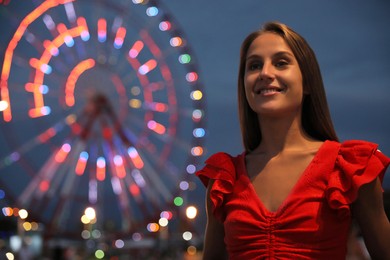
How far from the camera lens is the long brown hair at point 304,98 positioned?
1.80 metres

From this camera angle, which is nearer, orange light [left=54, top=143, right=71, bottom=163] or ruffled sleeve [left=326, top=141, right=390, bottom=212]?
ruffled sleeve [left=326, top=141, right=390, bottom=212]

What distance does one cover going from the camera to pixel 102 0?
18.5 m

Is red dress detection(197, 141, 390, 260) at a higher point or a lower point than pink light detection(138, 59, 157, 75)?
lower

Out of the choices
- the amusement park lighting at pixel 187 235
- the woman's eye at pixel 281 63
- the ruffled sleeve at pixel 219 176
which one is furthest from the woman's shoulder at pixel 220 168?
the amusement park lighting at pixel 187 235

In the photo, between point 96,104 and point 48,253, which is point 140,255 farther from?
point 96,104

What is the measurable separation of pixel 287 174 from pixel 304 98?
223 millimetres

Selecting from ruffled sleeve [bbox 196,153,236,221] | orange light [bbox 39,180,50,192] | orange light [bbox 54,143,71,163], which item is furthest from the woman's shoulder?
orange light [bbox 39,180,50,192]

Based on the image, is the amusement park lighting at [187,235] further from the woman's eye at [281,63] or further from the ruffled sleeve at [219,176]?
the woman's eye at [281,63]

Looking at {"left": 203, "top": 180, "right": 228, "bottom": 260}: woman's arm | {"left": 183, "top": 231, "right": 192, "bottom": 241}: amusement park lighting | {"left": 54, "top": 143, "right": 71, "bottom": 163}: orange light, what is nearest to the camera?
{"left": 203, "top": 180, "right": 228, "bottom": 260}: woman's arm

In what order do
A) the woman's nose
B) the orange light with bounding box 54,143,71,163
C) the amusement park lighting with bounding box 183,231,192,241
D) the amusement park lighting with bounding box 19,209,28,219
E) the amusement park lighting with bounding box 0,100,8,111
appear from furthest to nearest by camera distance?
the amusement park lighting with bounding box 183,231,192,241 < the amusement park lighting with bounding box 19,209,28,219 < the orange light with bounding box 54,143,71,163 < the amusement park lighting with bounding box 0,100,8,111 < the woman's nose

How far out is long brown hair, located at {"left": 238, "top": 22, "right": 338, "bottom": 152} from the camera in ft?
5.89

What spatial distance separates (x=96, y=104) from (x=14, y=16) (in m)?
2.77

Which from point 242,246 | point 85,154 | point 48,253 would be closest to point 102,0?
point 85,154

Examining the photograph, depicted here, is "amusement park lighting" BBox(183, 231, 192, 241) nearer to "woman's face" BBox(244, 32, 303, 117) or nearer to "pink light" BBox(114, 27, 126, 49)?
"pink light" BBox(114, 27, 126, 49)
